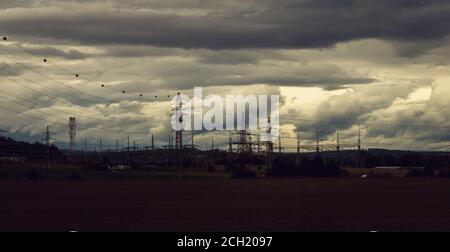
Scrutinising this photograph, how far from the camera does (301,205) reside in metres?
95.7

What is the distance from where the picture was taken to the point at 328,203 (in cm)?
10100

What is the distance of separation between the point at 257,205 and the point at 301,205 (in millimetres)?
5134
